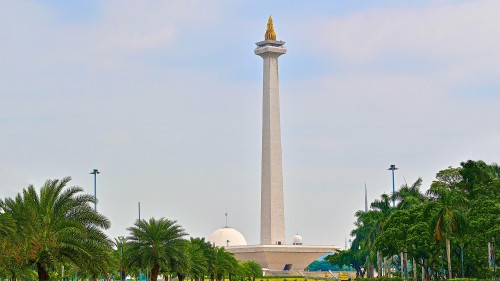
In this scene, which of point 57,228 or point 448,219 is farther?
point 448,219

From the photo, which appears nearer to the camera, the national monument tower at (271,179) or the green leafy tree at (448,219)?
the green leafy tree at (448,219)

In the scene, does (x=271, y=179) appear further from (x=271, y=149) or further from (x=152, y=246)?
(x=152, y=246)

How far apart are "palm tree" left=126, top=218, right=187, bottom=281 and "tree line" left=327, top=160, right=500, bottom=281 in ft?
64.4

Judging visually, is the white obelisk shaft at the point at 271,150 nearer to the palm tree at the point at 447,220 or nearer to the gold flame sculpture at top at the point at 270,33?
the gold flame sculpture at top at the point at 270,33

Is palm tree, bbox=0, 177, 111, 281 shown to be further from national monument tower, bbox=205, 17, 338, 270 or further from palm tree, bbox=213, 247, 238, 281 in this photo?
national monument tower, bbox=205, 17, 338, 270

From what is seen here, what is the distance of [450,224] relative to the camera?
234ft

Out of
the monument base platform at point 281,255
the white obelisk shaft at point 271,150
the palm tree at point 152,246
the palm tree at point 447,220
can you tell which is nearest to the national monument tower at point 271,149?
the white obelisk shaft at point 271,150

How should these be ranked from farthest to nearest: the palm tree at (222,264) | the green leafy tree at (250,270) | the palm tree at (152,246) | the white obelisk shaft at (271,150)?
1. the white obelisk shaft at (271,150)
2. the green leafy tree at (250,270)
3. the palm tree at (222,264)
4. the palm tree at (152,246)

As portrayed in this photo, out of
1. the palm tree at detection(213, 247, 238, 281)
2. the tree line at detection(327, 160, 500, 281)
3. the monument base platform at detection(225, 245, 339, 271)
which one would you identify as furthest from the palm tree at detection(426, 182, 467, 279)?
the monument base platform at detection(225, 245, 339, 271)

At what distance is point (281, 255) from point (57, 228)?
128m

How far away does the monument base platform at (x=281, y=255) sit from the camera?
560ft

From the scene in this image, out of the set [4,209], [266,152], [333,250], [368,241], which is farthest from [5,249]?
[333,250]

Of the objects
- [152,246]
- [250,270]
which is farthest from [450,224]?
[250,270]

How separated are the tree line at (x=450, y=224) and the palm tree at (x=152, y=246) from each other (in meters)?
19.6
